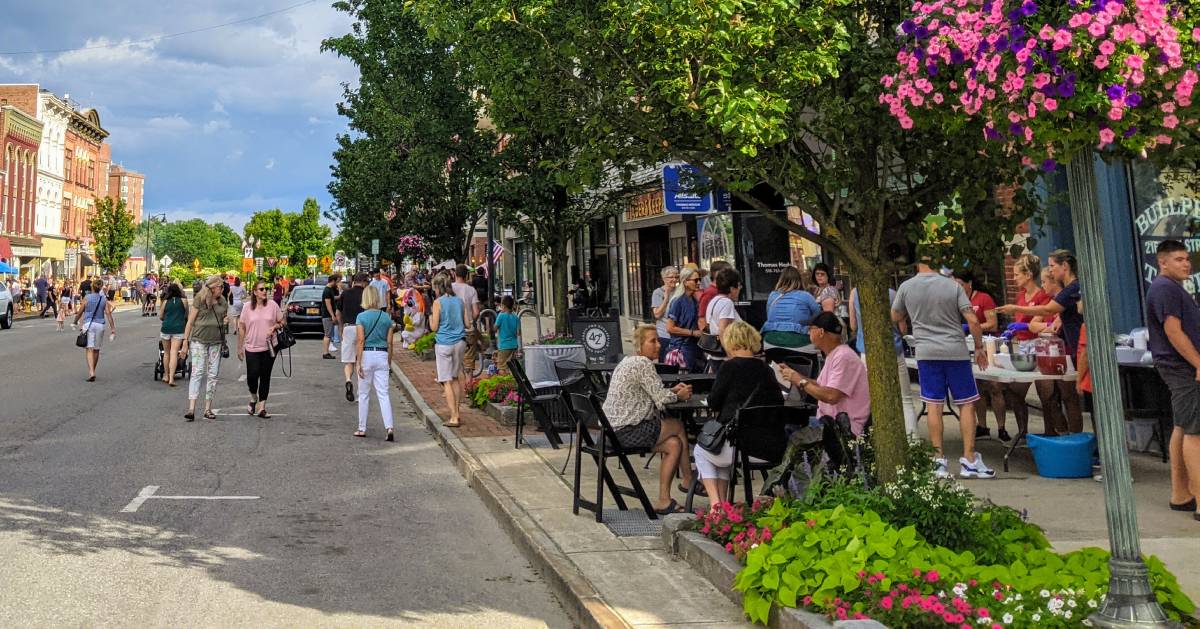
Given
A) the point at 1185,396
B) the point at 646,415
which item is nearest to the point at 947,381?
the point at 1185,396

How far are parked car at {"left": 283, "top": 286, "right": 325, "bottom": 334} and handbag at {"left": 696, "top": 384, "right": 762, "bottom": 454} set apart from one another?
24.8 m

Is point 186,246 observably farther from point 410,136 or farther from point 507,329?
point 507,329

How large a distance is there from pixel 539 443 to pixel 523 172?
6501 mm

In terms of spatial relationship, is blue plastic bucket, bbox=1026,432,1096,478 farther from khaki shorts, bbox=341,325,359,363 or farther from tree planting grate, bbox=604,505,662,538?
khaki shorts, bbox=341,325,359,363

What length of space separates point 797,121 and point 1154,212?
7.58 metres

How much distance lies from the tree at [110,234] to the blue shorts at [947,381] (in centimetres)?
8280

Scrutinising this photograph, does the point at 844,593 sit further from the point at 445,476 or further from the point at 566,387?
the point at 445,476

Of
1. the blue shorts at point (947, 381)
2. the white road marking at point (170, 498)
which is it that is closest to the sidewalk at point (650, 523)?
the blue shorts at point (947, 381)

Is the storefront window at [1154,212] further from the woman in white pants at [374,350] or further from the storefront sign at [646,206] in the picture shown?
the storefront sign at [646,206]

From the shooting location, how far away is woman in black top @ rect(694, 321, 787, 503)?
711cm

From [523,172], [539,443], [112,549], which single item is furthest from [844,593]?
[523,172]

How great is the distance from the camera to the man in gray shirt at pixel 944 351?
28.6ft

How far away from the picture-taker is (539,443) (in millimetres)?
11242

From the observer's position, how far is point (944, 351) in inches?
345
